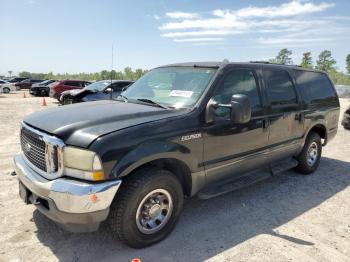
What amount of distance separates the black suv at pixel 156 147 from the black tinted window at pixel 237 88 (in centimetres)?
1

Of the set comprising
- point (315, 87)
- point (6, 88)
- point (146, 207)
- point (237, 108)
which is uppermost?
point (315, 87)

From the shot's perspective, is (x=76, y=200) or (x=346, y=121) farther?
(x=346, y=121)

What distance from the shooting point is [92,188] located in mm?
2811

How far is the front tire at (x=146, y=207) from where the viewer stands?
10.2 feet

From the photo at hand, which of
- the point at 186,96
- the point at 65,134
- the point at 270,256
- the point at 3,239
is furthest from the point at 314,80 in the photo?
the point at 3,239

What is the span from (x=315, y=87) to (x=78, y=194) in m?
4.89

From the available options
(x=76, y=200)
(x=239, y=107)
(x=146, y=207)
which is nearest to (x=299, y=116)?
(x=239, y=107)

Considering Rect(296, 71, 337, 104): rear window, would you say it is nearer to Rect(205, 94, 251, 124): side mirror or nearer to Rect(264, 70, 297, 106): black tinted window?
Rect(264, 70, 297, 106): black tinted window

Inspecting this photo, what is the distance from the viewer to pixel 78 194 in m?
2.78

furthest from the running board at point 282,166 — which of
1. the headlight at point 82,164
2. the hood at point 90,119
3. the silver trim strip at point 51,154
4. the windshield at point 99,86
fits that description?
the windshield at point 99,86

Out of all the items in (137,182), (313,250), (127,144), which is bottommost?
(313,250)

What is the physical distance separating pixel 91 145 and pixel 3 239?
1631mm

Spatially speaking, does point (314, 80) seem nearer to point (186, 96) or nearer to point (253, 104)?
point (253, 104)

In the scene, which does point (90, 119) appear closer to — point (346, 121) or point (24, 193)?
point (24, 193)
